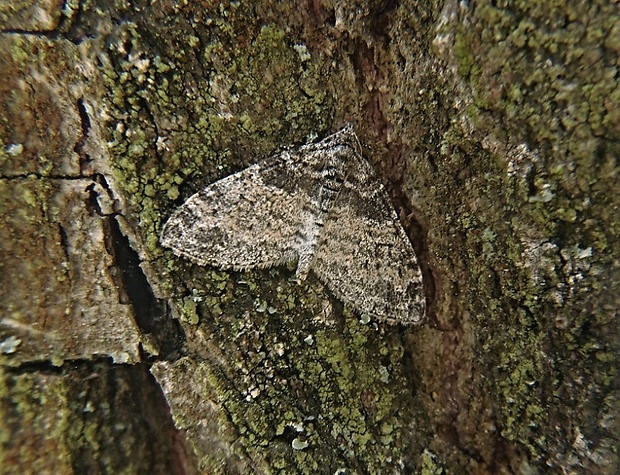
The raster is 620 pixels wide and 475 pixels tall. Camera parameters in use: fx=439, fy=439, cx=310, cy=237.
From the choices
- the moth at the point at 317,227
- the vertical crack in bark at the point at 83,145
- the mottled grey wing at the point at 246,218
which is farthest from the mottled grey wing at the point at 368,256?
the vertical crack in bark at the point at 83,145

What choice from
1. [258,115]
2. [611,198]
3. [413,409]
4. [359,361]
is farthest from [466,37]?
[413,409]

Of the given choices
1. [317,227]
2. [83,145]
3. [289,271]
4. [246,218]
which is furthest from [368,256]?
[83,145]

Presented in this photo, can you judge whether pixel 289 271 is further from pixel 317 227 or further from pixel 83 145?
pixel 83 145

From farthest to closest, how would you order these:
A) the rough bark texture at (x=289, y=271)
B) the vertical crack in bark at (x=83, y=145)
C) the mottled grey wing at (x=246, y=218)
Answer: the mottled grey wing at (x=246, y=218) → the vertical crack in bark at (x=83, y=145) → the rough bark texture at (x=289, y=271)

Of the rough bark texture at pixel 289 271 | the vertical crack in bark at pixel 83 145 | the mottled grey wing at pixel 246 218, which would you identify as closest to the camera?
the rough bark texture at pixel 289 271

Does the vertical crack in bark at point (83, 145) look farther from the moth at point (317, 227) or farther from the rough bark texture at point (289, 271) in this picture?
the moth at point (317, 227)

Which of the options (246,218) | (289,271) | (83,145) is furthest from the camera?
(246,218)

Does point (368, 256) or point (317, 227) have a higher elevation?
point (317, 227)
